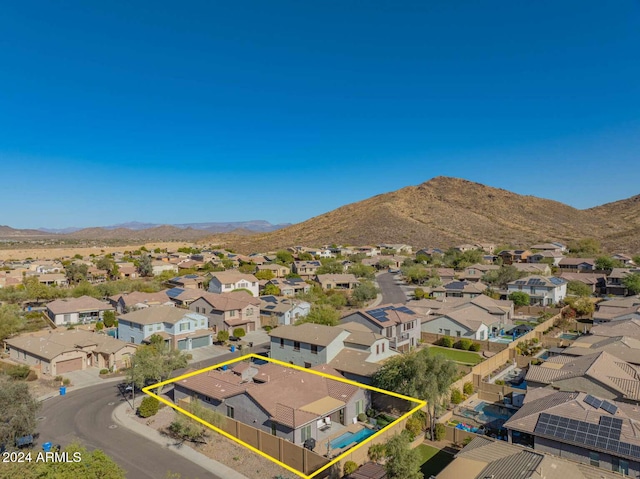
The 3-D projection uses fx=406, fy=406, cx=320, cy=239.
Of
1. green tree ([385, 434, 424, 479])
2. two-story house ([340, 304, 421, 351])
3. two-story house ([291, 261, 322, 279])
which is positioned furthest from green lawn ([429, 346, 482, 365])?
two-story house ([291, 261, 322, 279])

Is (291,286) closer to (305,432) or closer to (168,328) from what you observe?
(168,328)

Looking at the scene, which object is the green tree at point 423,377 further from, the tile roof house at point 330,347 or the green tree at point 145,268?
the green tree at point 145,268

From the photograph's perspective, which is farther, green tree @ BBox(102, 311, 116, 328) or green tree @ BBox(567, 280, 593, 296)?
green tree @ BBox(567, 280, 593, 296)

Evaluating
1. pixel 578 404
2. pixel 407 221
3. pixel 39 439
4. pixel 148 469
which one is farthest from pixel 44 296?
pixel 407 221

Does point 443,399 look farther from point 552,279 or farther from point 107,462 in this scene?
point 552,279

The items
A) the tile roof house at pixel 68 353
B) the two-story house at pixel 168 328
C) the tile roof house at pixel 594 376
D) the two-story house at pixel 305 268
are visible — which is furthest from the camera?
the two-story house at pixel 305 268

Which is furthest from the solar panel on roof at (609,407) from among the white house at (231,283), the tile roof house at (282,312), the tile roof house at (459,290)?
the white house at (231,283)

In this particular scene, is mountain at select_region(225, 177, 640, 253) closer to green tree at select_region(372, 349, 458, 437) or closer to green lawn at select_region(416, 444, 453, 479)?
green tree at select_region(372, 349, 458, 437)
